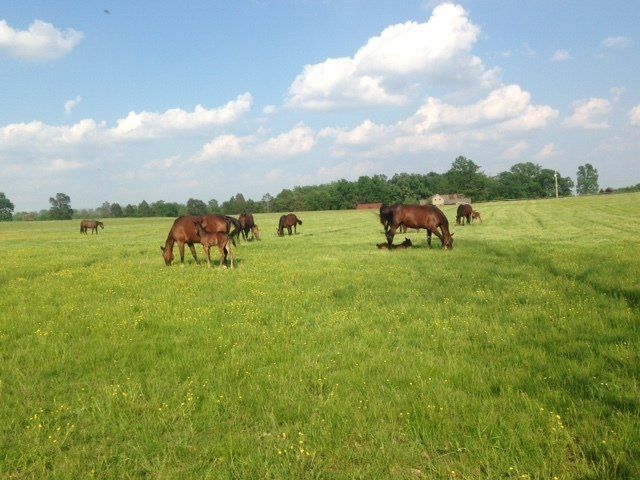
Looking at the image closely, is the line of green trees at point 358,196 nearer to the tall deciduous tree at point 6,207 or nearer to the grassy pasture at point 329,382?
the tall deciduous tree at point 6,207

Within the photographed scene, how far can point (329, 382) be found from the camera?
5.57m

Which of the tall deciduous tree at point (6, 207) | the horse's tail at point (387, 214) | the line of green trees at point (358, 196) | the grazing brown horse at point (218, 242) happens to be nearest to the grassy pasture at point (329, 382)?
the grazing brown horse at point (218, 242)

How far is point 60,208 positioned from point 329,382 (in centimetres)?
15700

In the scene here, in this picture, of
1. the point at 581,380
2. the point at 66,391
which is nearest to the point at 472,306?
the point at 581,380

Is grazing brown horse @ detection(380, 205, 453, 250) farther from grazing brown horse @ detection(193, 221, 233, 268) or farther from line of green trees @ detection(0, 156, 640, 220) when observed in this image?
line of green trees @ detection(0, 156, 640, 220)

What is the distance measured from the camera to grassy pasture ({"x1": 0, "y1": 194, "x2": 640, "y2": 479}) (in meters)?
3.98

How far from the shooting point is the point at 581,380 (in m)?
5.11

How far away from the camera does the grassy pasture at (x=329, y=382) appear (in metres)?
3.98

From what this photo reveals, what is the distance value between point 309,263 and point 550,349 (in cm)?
1074

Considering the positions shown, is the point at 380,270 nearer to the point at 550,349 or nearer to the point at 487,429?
the point at 550,349

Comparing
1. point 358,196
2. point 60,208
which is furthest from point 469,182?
point 60,208

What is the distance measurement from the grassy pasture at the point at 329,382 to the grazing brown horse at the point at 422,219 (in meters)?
8.70

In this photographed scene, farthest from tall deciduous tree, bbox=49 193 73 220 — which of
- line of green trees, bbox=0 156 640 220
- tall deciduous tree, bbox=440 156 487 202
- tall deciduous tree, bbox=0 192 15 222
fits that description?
tall deciduous tree, bbox=440 156 487 202

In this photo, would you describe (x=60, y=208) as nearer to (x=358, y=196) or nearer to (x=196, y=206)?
(x=196, y=206)
